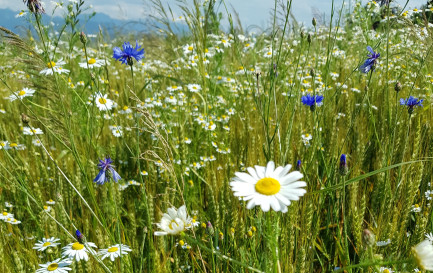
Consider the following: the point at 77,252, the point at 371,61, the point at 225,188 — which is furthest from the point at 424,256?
the point at 371,61

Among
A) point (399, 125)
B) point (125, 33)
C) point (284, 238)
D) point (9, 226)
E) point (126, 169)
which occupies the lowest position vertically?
point (9, 226)

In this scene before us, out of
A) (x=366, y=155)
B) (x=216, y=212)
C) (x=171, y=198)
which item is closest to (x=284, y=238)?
(x=216, y=212)

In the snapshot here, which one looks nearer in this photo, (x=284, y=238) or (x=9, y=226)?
(x=284, y=238)

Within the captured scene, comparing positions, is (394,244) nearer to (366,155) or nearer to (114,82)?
(366,155)

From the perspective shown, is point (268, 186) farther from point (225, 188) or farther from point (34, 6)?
point (34, 6)

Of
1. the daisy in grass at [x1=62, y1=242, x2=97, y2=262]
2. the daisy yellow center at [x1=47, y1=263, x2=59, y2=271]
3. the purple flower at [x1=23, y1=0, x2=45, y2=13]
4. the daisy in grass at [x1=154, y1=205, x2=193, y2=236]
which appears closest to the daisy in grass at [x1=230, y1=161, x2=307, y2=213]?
the daisy in grass at [x1=154, y1=205, x2=193, y2=236]

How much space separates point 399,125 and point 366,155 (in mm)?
230

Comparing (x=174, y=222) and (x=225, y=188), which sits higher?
(x=225, y=188)

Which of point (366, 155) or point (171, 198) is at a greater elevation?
point (366, 155)

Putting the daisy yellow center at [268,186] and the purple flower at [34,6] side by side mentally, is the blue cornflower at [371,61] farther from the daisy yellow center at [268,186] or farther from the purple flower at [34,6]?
the purple flower at [34,6]

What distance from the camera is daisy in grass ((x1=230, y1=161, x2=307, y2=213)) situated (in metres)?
0.62

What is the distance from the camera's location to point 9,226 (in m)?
1.56

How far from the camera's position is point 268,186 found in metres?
0.67

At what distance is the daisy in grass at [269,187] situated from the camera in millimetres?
615
